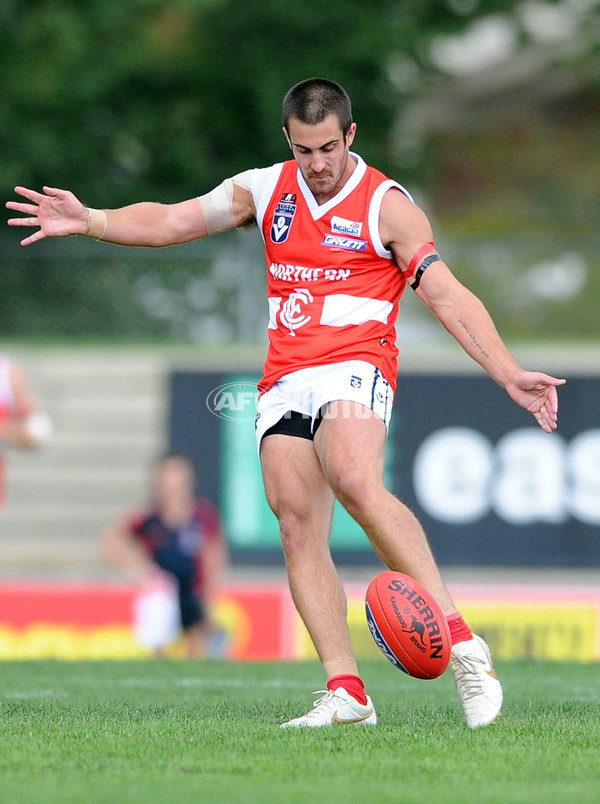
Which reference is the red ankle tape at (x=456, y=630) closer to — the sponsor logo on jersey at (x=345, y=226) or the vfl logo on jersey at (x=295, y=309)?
the vfl logo on jersey at (x=295, y=309)

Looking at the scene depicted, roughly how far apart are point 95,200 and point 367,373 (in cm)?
1687

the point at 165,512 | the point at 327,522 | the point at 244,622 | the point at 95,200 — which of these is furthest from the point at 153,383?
the point at 327,522

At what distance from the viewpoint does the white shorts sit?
17.8 feet

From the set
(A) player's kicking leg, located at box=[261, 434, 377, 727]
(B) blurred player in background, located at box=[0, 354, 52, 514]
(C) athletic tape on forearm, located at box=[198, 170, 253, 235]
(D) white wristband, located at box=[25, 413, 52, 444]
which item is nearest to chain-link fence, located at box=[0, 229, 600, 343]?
(B) blurred player in background, located at box=[0, 354, 52, 514]

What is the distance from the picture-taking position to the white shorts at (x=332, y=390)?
17.8 ft

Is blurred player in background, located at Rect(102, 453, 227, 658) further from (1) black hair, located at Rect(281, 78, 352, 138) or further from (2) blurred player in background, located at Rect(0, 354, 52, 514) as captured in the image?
(1) black hair, located at Rect(281, 78, 352, 138)

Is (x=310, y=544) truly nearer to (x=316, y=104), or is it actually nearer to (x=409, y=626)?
(x=409, y=626)

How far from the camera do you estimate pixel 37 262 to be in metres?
16.8

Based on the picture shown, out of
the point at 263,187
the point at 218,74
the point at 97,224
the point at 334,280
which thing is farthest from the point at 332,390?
the point at 218,74

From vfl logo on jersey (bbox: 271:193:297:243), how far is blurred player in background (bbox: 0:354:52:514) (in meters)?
5.24

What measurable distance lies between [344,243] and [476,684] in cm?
173

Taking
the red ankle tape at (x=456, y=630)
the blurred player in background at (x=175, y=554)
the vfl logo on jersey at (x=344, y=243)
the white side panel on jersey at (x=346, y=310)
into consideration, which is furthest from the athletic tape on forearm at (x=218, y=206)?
the blurred player in background at (x=175, y=554)

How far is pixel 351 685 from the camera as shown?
5.47 m

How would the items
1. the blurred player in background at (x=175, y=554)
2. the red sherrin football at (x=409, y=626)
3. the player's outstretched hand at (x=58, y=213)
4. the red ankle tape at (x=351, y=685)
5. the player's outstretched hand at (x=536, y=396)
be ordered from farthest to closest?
the blurred player in background at (x=175, y=554), the player's outstretched hand at (x=58, y=213), the red ankle tape at (x=351, y=685), the player's outstretched hand at (x=536, y=396), the red sherrin football at (x=409, y=626)
